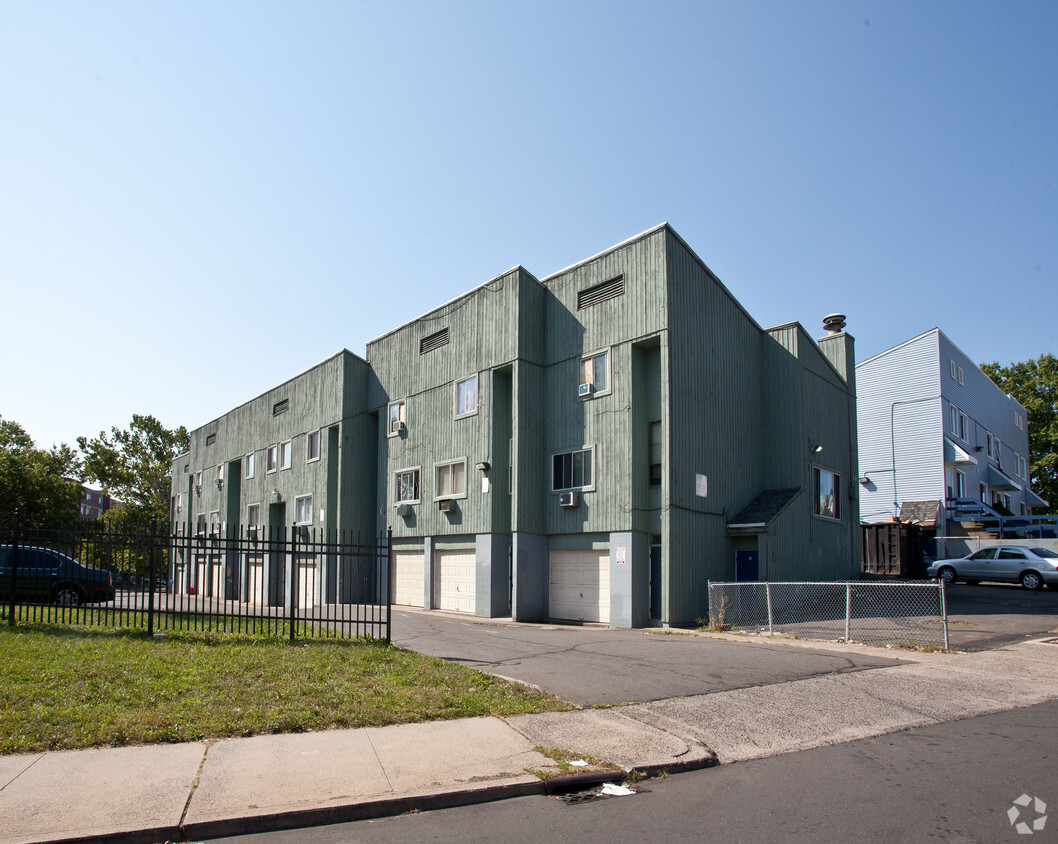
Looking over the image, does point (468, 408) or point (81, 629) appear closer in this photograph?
point (81, 629)

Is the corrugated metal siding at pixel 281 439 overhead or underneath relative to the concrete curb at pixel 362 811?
overhead

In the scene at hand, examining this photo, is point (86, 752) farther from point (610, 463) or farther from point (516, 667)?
point (610, 463)

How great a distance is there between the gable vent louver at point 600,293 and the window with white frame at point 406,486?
8970 mm

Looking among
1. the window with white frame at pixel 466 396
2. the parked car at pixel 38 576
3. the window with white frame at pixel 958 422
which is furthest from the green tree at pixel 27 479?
the window with white frame at pixel 958 422

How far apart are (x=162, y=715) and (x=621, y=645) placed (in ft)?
30.6

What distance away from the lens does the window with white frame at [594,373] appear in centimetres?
2227

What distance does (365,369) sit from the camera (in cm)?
3189

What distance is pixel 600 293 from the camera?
22906 millimetres

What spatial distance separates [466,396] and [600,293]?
5.90m

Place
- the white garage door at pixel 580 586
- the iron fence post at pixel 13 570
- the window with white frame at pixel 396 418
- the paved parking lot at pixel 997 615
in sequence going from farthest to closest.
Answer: the window with white frame at pixel 396 418 < the white garage door at pixel 580 586 < the paved parking lot at pixel 997 615 < the iron fence post at pixel 13 570

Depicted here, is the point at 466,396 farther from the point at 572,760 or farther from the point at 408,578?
the point at 572,760

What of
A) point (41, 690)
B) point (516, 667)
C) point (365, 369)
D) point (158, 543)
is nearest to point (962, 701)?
point (516, 667)

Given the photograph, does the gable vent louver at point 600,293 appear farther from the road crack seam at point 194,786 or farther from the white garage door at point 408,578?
the road crack seam at point 194,786

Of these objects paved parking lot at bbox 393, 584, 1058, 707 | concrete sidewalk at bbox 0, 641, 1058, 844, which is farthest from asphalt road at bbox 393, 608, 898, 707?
concrete sidewalk at bbox 0, 641, 1058, 844
